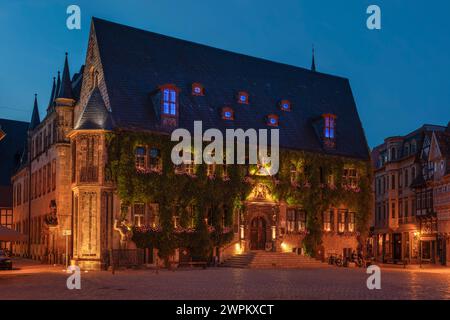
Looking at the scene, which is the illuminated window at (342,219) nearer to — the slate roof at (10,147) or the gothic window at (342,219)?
the gothic window at (342,219)

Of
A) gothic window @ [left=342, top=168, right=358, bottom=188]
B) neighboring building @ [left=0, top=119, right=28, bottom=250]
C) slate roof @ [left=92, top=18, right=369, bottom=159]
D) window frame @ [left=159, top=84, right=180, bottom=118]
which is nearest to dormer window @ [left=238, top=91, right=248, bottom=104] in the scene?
slate roof @ [left=92, top=18, right=369, bottom=159]

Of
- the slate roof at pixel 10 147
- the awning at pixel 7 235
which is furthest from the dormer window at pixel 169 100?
the slate roof at pixel 10 147

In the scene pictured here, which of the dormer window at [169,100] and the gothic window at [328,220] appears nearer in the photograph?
the dormer window at [169,100]

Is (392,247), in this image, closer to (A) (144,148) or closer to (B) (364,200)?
(B) (364,200)

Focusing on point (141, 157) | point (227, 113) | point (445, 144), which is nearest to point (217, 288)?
point (141, 157)

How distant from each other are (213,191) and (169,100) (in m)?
6.78

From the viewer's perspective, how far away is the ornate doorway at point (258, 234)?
48.1 metres

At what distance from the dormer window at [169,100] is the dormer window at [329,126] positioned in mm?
13604

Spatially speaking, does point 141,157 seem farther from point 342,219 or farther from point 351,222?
point 351,222

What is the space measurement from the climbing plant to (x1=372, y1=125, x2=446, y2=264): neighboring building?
10676mm

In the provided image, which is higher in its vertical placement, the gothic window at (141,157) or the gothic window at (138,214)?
the gothic window at (141,157)

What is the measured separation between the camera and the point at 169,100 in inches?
1770

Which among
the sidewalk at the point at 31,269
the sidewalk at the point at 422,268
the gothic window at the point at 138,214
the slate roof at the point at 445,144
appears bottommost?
the sidewalk at the point at 422,268

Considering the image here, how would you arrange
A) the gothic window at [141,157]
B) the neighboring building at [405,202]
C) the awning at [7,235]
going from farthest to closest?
the neighboring building at [405,202] < the gothic window at [141,157] < the awning at [7,235]
